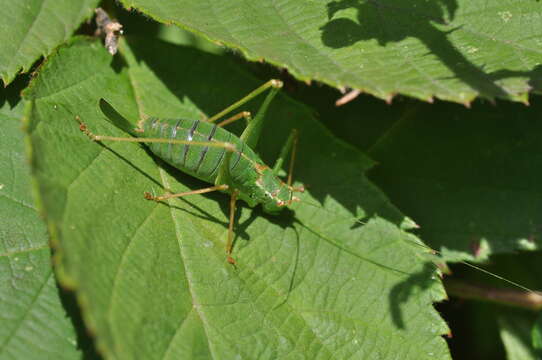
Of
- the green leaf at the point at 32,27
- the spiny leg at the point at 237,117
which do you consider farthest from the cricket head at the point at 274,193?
the green leaf at the point at 32,27

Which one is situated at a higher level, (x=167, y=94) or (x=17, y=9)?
(x=17, y=9)

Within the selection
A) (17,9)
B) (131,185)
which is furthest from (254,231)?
(17,9)

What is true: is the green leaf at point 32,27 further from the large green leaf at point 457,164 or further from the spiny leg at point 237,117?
the large green leaf at point 457,164

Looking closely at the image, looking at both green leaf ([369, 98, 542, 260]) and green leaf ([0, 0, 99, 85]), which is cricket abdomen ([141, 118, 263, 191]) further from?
green leaf ([369, 98, 542, 260])

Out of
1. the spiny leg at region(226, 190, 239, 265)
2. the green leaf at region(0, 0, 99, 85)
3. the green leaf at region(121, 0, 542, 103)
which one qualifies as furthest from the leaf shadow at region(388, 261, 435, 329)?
the green leaf at region(0, 0, 99, 85)

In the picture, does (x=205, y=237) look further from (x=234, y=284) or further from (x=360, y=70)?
(x=360, y=70)

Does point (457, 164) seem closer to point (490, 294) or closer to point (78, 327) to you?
point (490, 294)
